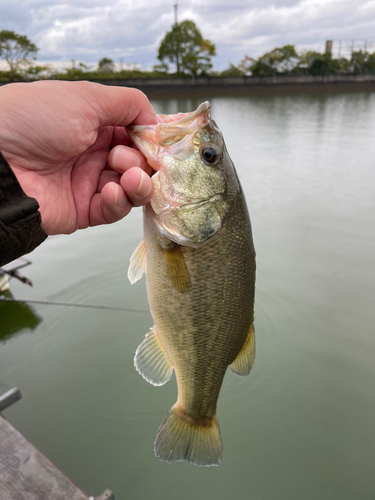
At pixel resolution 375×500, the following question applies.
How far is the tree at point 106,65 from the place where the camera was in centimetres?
4484

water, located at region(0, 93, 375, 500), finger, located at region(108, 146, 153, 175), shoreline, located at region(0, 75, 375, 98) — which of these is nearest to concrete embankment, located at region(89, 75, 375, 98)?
shoreline, located at region(0, 75, 375, 98)

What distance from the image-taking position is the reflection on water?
415cm

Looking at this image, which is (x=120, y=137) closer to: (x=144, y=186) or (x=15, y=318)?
(x=144, y=186)

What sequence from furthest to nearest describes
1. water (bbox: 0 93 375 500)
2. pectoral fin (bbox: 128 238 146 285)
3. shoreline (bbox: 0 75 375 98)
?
shoreline (bbox: 0 75 375 98), water (bbox: 0 93 375 500), pectoral fin (bbox: 128 238 146 285)

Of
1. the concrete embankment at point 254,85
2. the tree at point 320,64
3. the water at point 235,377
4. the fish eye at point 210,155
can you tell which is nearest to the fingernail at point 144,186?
the fish eye at point 210,155

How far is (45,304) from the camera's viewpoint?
451 cm

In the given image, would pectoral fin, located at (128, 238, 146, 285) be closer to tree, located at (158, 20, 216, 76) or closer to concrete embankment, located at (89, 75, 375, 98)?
concrete embankment, located at (89, 75, 375, 98)

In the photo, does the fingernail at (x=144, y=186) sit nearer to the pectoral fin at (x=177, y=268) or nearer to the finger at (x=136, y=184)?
the finger at (x=136, y=184)

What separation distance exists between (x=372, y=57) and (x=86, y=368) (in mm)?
63399

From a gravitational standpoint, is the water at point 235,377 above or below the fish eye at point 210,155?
below

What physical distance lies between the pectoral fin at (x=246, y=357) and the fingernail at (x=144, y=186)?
2.49 ft

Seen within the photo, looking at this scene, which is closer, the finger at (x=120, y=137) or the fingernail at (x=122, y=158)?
the fingernail at (x=122, y=158)

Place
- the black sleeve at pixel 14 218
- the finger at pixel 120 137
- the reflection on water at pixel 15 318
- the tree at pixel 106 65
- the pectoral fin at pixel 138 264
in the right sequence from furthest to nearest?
the tree at pixel 106 65 < the reflection on water at pixel 15 318 < the finger at pixel 120 137 < the pectoral fin at pixel 138 264 < the black sleeve at pixel 14 218

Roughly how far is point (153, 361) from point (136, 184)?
82 cm
